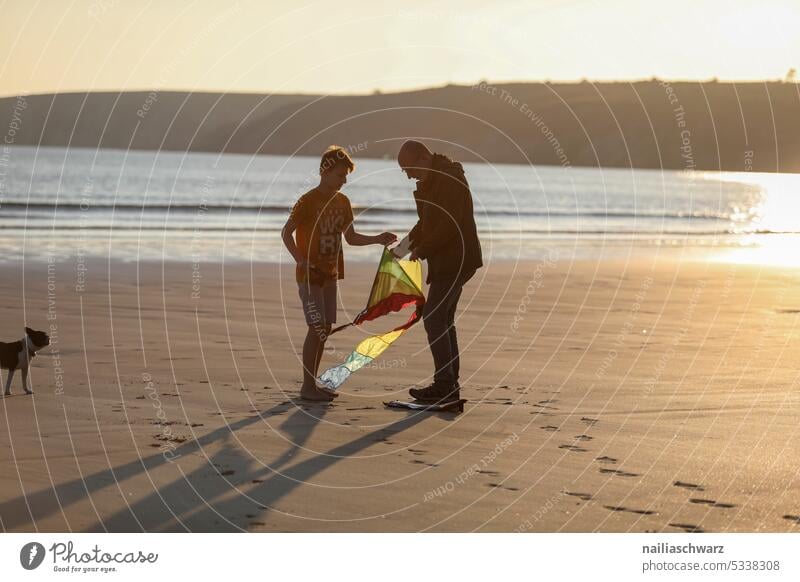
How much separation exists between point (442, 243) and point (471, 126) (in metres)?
113

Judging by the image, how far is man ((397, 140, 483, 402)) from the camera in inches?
389

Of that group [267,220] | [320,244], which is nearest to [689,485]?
[320,244]

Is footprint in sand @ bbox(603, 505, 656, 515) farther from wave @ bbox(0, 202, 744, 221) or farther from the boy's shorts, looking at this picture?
wave @ bbox(0, 202, 744, 221)

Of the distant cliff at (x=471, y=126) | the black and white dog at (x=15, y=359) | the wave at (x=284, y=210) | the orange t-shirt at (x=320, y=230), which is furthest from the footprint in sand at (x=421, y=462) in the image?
the distant cliff at (x=471, y=126)

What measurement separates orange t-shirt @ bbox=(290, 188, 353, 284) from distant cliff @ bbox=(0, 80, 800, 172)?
55.0m

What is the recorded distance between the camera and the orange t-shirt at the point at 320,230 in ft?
33.1

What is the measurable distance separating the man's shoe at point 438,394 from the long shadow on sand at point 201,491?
139 centimetres

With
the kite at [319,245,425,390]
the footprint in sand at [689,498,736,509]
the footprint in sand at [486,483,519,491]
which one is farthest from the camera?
the kite at [319,245,425,390]

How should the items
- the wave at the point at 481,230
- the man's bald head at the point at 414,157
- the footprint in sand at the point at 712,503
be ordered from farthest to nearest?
1. the wave at the point at 481,230
2. the man's bald head at the point at 414,157
3. the footprint in sand at the point at 712,503

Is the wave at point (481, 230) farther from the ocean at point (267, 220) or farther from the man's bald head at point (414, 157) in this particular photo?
the man's bald head at point (414, 157)

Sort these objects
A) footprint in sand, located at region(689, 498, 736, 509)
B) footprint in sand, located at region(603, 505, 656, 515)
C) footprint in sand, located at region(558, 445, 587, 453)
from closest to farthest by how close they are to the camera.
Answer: footprint in sand, located at region(603, 505, 656, 515) → footprint in sand, located at region(689, 498, 736, 509) → footprint in sand, located at region(558, 445, 587, 453)

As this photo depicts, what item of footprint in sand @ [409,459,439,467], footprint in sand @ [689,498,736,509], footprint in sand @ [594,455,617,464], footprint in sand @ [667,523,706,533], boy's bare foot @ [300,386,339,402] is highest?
boy's bare foot @ [300,386,339,402]

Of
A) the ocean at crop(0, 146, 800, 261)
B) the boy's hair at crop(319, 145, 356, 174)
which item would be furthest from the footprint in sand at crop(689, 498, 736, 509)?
the ocean at crop(0, 146, 800, 261)
